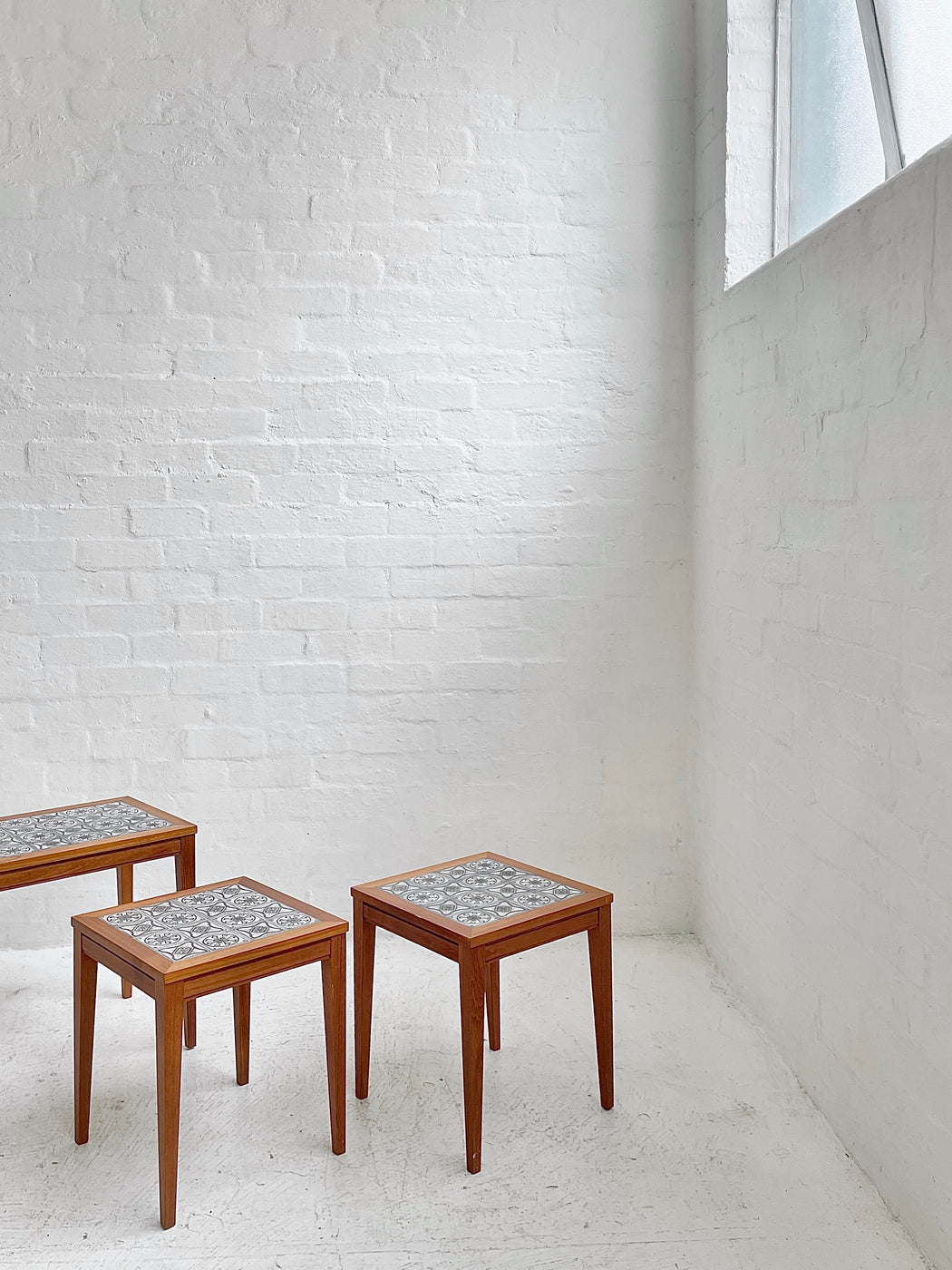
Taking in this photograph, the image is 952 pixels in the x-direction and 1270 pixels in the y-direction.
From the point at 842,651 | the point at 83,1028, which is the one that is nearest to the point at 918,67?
the point at 842,651

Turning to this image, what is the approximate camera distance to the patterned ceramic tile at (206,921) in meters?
1.75

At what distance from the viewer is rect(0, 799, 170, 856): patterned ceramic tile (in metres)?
2.17

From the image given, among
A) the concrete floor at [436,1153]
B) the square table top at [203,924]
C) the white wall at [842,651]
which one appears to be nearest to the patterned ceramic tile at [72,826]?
the square table top at [203,924]

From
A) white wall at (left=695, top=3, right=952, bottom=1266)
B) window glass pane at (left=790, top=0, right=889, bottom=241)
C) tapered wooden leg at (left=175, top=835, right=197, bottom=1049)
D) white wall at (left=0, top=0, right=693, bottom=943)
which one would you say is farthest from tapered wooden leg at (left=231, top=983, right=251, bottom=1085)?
window glass pane at (left=790, top=0, right=889, bottom=241)

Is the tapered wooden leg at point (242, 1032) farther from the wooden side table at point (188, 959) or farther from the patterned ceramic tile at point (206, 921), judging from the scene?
the patterned ceramic tile at point (206, 921)

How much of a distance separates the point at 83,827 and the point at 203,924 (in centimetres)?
56

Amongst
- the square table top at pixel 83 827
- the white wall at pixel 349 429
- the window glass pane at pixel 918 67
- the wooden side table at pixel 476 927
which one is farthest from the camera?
the white wall at pixel 349 429

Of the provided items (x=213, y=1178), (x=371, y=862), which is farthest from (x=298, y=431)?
(x=213, y=1178)

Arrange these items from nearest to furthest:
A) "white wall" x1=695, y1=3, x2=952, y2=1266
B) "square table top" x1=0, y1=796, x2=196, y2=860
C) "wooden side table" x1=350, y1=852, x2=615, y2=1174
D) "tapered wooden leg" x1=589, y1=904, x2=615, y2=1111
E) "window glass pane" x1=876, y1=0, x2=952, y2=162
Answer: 1. "white wall" x1=695, y1=3, x2=952, y2=1266
2. "window glass pane" x1=876, y1=0, x2=952, y2=162
3. "wooden side table" x1=350, y1=852, x2=615, y2=1174
4. "tapered wooden leg" x1=589, y1=904, x2=615, y2=1111
5. "square table top" x1=0, y1=796, x2=196, y2=860

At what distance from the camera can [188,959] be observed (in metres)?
1.69

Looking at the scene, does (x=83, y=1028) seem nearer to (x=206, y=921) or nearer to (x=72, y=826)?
(x=206, y=921)

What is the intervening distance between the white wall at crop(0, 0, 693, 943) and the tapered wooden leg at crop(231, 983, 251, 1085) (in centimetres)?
74

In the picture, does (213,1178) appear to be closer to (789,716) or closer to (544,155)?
(789,716)

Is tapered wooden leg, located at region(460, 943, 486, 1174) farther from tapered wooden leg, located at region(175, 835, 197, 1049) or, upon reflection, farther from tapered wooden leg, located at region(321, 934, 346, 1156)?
tapered wooden leg, located at region(175, 835, 197, 1049)
